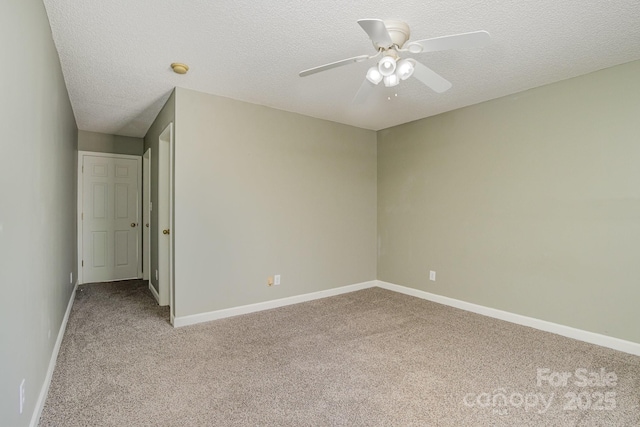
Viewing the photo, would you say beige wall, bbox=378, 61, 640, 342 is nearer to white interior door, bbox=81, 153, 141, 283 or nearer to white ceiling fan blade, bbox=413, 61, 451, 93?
white ceiling fan blade, bbox=413, 61, 451, 93

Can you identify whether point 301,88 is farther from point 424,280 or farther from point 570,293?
point 570,293

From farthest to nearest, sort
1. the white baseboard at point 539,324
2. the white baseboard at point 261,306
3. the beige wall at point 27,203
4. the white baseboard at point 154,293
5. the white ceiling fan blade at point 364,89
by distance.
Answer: the white baseboard at point 154,293 → the white baseboard at point 261,306 → the white baseboard at point 539,324 → the white ceiling fan blade at point 364,89 → the beige wall at point 27,203

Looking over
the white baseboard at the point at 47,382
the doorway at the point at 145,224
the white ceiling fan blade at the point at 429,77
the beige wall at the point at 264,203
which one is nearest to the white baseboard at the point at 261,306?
the beige wall at the point at 264,203

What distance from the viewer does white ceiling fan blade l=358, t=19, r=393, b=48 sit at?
155 cm

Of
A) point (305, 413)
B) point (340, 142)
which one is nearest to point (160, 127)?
point (340, 142)

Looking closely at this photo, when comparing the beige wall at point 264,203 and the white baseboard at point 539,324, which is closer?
the white baseboard at point 539,324

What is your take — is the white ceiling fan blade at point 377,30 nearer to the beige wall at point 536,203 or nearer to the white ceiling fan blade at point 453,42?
the white ceiling fan blade at point 453,42

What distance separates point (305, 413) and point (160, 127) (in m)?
3.45

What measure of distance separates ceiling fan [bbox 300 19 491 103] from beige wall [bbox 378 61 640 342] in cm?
154

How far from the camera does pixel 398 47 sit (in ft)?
6.70

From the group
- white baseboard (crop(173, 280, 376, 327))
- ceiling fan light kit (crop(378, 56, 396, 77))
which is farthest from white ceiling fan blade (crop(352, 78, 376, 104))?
white baseboard (crop(173, 280, 376, 327))

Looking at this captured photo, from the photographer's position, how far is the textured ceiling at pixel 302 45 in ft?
6.21

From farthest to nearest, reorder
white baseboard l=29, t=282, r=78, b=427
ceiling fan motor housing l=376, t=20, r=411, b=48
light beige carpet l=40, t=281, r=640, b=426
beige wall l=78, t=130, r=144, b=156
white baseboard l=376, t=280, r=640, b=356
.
→ beige wall l=78, t=130, r=144, b=156, white baseboard l=376, t=280, r=640, b=356, ceiling fan motor housing l=376, t=20, r=411, b=48, light beige carpet l=40, t=281, r=640, b=426, white baseboard l=29, t=282, r=78, b=427

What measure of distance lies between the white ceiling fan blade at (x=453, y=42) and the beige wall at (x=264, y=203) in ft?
7.34
